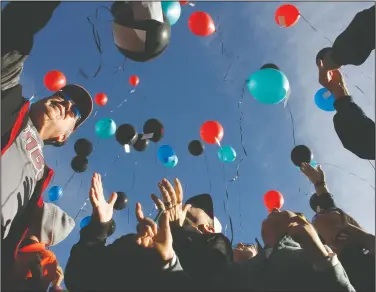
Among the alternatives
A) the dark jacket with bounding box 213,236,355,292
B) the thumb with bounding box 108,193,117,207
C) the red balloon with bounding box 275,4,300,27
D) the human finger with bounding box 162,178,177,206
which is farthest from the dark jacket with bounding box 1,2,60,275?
the red balloon with bounding box 275,4,300,27

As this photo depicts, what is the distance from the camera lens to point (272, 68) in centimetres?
430

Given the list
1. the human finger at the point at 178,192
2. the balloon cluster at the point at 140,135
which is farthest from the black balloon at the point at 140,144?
the human finger at the point at 178,192

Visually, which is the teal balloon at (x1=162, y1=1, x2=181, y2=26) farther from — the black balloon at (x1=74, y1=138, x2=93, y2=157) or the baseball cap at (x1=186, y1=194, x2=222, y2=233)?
the black balloon at (x1=74, y1=138, x2=93, y2=157)

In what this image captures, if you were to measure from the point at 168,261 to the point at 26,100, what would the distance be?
5.19 feet

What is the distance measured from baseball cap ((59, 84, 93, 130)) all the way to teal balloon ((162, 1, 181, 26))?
3.85ft

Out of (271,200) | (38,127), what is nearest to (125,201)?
(271,200)

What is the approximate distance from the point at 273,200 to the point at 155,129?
6.21ft

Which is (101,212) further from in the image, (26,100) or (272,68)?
(272,68)

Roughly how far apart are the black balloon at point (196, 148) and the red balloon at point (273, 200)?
44.1 inches

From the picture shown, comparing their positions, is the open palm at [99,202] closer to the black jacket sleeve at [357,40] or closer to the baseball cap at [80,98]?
the baseball cap at [80,98]

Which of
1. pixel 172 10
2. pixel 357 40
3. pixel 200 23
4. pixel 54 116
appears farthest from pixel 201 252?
pixel 200 23

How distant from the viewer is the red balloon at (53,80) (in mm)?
5029

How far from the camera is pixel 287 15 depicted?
4.80 meters

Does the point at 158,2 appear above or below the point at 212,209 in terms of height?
above
